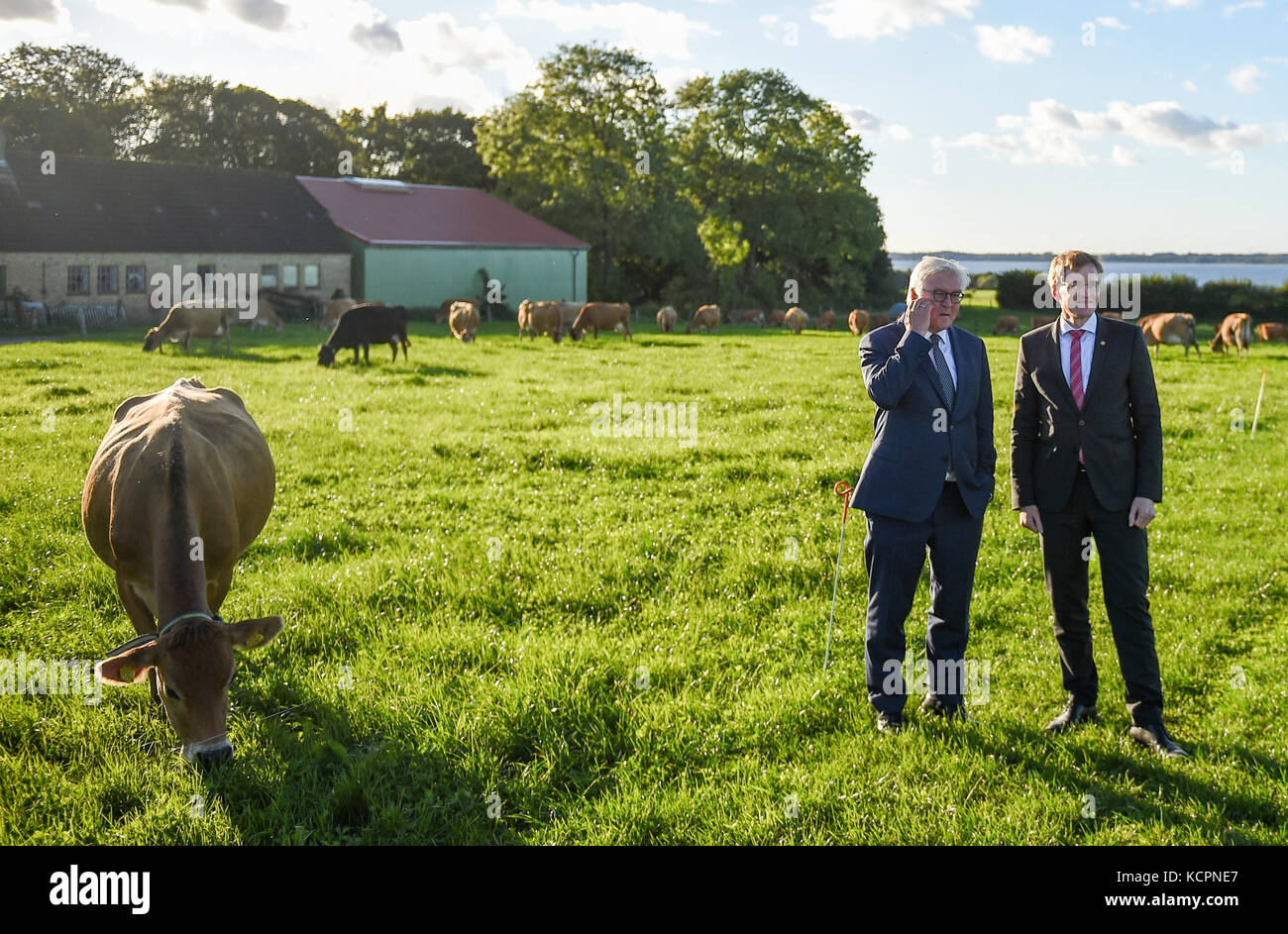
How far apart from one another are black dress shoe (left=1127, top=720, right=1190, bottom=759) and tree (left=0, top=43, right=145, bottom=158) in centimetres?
6301

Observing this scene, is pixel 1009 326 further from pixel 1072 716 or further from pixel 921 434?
pixel 921 434

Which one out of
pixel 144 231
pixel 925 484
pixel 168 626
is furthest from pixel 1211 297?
pixel 168 626

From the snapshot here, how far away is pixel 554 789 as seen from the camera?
187 inches

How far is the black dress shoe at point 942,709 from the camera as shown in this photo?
538 centimetres

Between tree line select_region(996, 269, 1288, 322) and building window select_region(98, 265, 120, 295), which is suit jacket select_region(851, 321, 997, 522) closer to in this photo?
building window select_region(98, 265, 120, 295)

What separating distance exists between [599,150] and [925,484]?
48.9m

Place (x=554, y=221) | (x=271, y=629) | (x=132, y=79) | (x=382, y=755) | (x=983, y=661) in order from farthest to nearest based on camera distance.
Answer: (x=132, y=79)
(x=554, y=221)
(x=983, y=661)
(x=382, y=755)
(x=271, y=629)

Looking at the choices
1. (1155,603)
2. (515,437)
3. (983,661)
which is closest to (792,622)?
(983,661)

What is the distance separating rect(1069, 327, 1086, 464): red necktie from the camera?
5375 mm

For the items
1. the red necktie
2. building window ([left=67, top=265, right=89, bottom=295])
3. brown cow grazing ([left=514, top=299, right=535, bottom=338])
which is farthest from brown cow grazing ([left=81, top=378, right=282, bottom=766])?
building window ([left=67, top=265, right=89, bottom=295])

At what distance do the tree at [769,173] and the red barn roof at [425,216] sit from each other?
28.4ft

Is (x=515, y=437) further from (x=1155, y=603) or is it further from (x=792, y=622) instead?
(x=1155, y=603)
